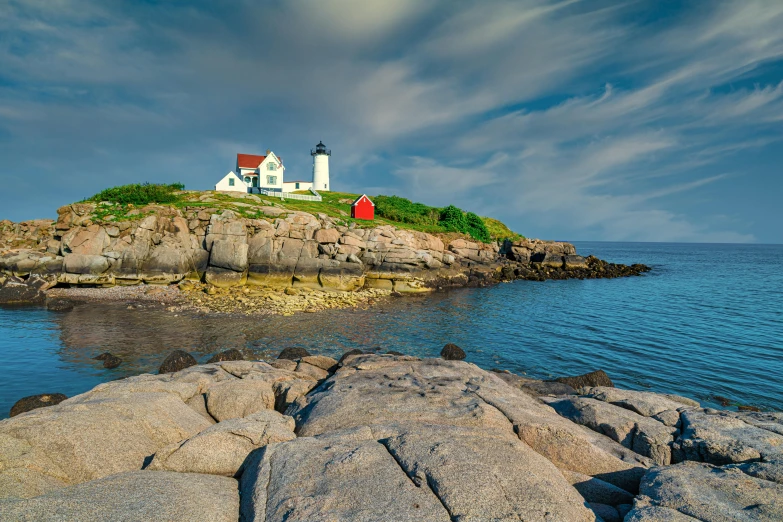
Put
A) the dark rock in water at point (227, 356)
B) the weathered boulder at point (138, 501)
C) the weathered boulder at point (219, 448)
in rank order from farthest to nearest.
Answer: the dark rock in water at point (227, 356), the weathered boulder at point (219, 448), the weathered boulder at point (138, 501)

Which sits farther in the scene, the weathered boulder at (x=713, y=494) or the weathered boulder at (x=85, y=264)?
the weathered boulder at (x=85, y=264)

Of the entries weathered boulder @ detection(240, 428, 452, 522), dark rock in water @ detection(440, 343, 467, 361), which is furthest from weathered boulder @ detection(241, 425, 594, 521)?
dark rock in water @ detection(440, 343, 467, 361)

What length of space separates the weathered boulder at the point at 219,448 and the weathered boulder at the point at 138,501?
21.6 inches

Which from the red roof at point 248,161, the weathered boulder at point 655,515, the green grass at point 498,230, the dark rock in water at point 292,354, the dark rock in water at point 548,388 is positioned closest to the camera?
the weathered boulder at point 655,515

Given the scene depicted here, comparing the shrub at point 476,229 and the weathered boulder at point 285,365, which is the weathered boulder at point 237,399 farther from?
the shrub at point 476,229

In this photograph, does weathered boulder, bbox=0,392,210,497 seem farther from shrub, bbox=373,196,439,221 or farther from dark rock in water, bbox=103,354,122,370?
shrub, bbox=373,196,439,221

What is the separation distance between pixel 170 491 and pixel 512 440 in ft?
20.4

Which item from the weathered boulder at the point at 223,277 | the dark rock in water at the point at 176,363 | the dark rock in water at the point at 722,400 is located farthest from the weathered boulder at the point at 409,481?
the weathered boulder at the point at 223,277

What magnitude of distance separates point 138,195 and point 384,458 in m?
53.2

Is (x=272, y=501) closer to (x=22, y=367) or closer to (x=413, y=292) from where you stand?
(x=22, y=367)

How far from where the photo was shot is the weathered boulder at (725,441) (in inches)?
342

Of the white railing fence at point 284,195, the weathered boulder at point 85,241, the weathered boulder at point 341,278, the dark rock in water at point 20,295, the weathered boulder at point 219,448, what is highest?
the white railing fence at point 284,195

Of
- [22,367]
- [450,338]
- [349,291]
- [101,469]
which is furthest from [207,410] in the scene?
[349,291]

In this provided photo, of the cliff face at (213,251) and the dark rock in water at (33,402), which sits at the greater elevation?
the cliff face at (213,251)
